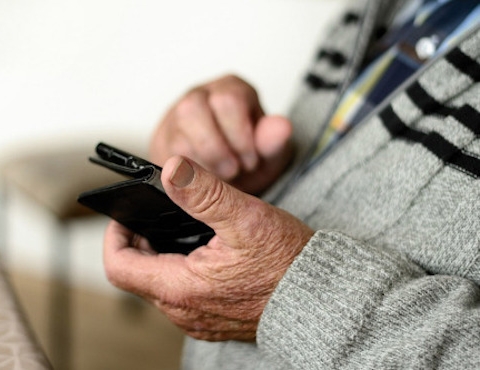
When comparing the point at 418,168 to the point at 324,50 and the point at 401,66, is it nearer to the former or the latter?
the point at 401,66

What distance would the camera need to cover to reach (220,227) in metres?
0.50

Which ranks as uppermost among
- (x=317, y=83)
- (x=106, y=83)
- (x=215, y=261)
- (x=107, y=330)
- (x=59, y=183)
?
(x=317, y=83)

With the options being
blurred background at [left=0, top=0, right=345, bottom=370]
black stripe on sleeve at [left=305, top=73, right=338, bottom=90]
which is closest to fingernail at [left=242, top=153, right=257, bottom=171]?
black stripe on sleeve at [left=305, top=73, right=338, bottom=90]

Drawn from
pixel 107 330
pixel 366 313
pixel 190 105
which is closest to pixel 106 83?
pixel 107 330

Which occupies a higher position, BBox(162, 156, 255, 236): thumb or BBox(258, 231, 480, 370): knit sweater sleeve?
BBox(162, 156, 255, 236): thumb

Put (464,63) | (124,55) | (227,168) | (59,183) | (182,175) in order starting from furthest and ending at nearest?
(124,55) < (59,183) < (227,168) < (464,63) < (182,175)

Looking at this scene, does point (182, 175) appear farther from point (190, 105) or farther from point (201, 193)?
point (190, 105)

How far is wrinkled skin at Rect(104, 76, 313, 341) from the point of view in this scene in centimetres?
49

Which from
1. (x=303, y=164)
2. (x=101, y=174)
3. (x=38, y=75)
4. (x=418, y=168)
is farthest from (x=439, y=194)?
(x=38, y=75)

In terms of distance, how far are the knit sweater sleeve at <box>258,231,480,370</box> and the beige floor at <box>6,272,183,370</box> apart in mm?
1280

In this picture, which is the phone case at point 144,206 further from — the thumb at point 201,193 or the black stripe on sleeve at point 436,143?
the black stripe on sleeve at point 436,143

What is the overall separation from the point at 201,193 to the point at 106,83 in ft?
4.64

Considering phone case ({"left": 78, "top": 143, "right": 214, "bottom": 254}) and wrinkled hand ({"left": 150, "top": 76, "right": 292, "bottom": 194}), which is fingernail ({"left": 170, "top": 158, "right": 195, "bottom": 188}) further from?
wrinkled hand ({"left": 150, "top": 76, "right": 292, "bottom": 194})

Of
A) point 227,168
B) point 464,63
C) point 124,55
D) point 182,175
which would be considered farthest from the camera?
point 124,55
